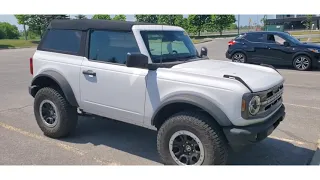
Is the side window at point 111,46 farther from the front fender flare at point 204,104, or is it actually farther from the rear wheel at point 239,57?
the rear wheel at point 239,57

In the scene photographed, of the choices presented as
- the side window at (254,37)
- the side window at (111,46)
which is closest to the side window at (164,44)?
the side window at (111,46)

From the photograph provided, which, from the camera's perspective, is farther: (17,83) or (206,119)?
(17,83)

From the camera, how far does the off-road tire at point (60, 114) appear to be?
468 cm

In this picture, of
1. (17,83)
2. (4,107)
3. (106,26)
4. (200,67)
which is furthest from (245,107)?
(17,83)

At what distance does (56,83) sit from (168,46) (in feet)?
6.09

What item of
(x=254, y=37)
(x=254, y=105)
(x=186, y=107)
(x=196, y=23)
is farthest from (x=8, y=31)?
(x=254, y=105)

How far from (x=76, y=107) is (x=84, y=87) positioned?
0.49 metres

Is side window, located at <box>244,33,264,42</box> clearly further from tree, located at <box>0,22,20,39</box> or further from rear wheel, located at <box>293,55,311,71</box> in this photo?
tree, located at <box>0,22,20,39</box>

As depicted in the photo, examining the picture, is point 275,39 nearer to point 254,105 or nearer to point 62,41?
point 62,41

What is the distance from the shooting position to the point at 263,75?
3928 millimetres

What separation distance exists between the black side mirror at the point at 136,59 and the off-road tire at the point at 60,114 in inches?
59.5

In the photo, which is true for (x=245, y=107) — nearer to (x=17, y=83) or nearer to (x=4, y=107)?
(x=4, y=107)

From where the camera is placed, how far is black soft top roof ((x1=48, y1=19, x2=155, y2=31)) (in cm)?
429

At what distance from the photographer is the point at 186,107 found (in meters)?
3.73
